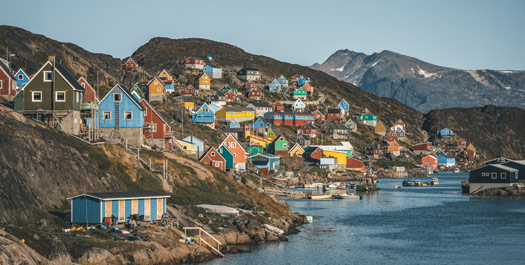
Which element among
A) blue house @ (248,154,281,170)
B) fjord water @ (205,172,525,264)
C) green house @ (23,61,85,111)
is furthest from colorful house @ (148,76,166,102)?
green house @ (23,61,85,111)

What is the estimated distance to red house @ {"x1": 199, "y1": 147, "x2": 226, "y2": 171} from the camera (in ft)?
352

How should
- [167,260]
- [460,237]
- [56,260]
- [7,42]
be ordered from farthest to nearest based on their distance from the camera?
[7,42] < [460,237] < [167,260] < [56,260]

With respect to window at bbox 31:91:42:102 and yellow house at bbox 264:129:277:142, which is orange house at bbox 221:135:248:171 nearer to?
yellow house at bbox 264:129:277:142

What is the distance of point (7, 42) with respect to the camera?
142000mm

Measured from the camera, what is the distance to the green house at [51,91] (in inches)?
2808

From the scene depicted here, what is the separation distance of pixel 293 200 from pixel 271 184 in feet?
41.9

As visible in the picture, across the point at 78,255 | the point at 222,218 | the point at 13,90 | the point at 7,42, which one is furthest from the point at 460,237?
the point at 7,42

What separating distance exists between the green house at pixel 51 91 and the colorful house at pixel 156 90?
95157mm

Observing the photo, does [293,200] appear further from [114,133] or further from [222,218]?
[222,218]

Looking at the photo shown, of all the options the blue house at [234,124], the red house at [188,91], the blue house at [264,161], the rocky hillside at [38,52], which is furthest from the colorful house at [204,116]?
the red house at [188,91]

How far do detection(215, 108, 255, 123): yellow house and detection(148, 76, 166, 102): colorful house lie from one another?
1620 cm

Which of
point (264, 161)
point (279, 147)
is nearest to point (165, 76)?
point (279, 147)

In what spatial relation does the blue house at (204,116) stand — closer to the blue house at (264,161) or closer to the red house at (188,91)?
the blue house at (264,161)

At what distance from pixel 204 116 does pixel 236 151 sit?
3740 cm
